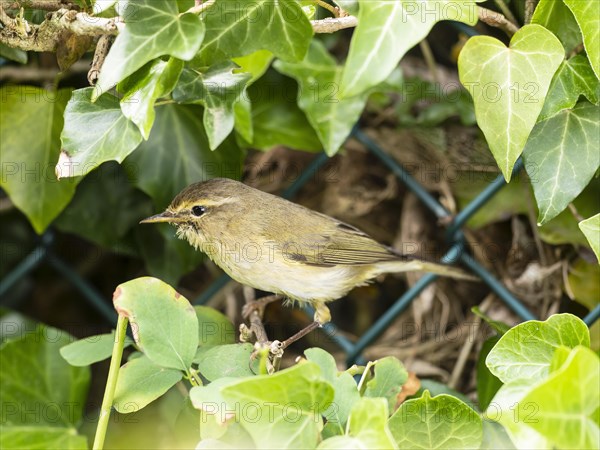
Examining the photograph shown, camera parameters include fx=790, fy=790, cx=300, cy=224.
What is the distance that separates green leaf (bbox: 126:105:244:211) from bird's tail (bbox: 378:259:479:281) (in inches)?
26.9

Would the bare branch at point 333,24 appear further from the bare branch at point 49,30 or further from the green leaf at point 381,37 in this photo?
the bare branch at point 49,30

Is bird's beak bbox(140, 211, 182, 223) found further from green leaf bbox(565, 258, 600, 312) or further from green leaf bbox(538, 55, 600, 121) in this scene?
green leaf bbox(565, 258, 600, 312)

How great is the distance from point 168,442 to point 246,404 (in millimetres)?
1167

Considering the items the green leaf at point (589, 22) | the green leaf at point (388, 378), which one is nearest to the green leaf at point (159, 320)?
the green leaf at point (388, 378)

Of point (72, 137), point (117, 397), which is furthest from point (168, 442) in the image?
point (72, 137)

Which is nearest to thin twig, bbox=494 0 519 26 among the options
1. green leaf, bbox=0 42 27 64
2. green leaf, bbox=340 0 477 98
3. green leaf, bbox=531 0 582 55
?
green leaf, bbox=531 0 582 55

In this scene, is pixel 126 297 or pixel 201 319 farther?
pixel 201 319

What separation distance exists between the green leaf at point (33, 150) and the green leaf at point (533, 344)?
1.50m

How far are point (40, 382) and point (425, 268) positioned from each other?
138cm

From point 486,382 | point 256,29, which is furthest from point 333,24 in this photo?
point 486,382

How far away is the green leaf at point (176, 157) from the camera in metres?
2.66

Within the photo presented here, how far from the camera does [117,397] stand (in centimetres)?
193

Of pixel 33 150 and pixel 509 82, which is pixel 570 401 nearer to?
pixel 509 82

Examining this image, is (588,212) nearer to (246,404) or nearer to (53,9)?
(246,404)
